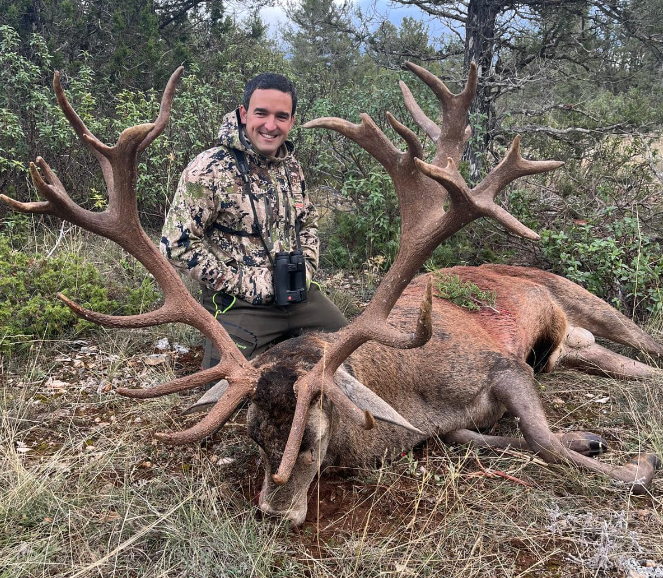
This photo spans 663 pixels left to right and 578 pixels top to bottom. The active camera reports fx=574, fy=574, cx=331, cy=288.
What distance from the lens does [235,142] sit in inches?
169

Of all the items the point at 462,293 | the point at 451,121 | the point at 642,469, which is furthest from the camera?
the point at 462,293

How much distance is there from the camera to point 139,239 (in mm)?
3039

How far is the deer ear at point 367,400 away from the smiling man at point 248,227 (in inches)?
47.0

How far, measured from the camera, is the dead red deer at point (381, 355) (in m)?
2.71

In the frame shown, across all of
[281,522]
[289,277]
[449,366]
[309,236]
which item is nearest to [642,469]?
[449,366]

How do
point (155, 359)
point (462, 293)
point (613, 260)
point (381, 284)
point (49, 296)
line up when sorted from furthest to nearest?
point (613, 260) < point (49, 296) < point (155, 359) < point (462, 293) < point (381, 284)

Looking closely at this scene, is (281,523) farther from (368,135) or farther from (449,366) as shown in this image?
(368,135)

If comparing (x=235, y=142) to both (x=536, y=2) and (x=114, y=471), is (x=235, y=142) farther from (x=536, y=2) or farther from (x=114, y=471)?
(x=536, y=2)

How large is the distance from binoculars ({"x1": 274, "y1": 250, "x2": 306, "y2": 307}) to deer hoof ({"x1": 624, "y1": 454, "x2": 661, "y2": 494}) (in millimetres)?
2423

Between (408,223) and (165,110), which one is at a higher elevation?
(165,110)

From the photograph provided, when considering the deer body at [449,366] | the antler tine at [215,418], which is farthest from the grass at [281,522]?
the antler tine at [215,418]

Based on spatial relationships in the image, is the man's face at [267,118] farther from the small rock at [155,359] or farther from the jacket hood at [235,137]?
the small rock at [155,359]

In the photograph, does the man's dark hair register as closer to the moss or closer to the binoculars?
the binoculars

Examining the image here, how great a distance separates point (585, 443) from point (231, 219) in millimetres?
2815
